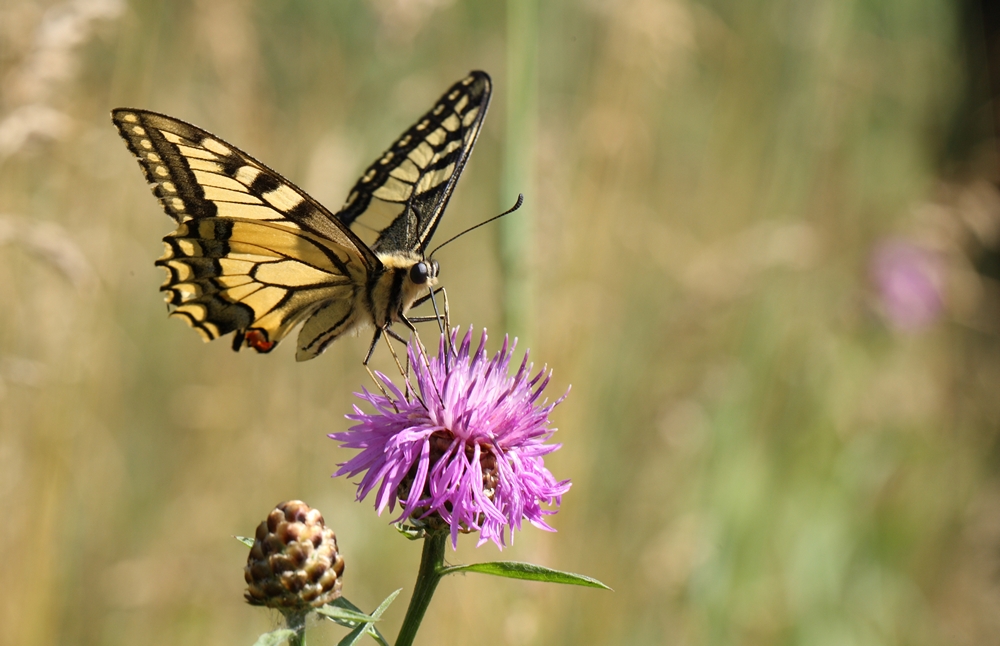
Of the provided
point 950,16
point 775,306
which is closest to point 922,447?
point 775,306

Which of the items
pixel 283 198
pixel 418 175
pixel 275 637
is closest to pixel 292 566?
pixel 275 637

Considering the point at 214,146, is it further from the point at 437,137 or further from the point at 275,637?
Result: the point at 275,637

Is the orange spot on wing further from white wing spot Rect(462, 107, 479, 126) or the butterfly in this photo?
white wing spot Rect(462, 107, 479, 126)

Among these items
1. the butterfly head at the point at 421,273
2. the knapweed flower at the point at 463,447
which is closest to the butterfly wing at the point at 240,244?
the butterfly head at the point at 421,273

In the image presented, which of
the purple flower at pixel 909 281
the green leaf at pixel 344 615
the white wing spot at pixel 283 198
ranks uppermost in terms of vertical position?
the purple flower at pixel 909 281

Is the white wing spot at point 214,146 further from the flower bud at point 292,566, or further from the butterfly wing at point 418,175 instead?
the flower bud at point 292,566

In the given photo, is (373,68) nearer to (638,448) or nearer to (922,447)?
(638,448)
